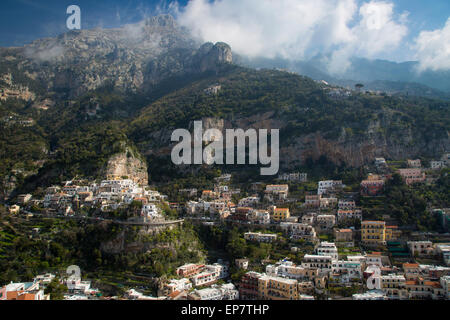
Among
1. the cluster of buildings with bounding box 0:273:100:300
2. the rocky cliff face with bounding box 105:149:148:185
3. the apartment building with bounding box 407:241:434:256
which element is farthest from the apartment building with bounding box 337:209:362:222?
the rocky cliff face with bounding box 105:149:148:185

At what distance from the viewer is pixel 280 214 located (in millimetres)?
44625

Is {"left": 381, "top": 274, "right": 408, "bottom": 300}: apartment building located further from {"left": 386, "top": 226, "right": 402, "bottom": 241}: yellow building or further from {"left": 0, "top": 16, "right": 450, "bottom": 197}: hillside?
{"left": 0, "top": 16, "right": 450, "bottom": 197}: hillside

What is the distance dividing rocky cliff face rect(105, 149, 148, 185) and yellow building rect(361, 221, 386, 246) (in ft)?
108

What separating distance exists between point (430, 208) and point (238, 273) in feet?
68.6

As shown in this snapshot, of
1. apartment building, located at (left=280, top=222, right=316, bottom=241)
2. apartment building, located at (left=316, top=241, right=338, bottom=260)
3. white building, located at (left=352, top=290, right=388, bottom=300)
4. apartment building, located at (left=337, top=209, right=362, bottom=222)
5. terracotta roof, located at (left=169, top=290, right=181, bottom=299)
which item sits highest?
apartment building, located at (left=337, top=209, right=362, bottom=222)

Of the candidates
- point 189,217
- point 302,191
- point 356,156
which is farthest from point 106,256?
point 356,156

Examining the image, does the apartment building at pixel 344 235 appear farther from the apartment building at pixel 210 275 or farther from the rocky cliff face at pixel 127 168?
the rocky cliff face at pixel 127 168

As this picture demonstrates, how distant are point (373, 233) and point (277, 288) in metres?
13.0

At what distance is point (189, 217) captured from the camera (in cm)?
4616

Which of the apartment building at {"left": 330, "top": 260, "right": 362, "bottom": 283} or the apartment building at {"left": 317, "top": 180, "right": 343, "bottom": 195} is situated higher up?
the apartment building at {"left": 317, "top": 180, "right": 343, "bottom": 195}

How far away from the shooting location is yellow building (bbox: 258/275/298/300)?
95.9 ft

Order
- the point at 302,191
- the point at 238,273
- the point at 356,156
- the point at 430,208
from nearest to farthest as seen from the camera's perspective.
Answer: the point at 238,273, the point at 430,208, the point at 302,191, the point at 356,156

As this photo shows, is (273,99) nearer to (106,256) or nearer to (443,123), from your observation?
(443,123)

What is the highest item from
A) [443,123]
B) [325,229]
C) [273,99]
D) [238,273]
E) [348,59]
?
[348,59]
